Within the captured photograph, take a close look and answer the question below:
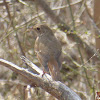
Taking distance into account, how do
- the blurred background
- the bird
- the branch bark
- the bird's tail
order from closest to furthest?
the branch bark < the bird's tail < the bird < the blurred background

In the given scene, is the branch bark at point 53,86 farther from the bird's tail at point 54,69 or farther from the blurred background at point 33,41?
the blurred background at point 33,41

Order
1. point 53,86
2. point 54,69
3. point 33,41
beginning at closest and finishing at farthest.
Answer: point 53,86, point 54,69, point 33,41

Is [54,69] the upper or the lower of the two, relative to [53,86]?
upper

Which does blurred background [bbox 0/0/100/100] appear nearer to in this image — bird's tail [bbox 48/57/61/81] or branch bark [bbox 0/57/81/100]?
bird's tail [bbox 48/57/61/81]

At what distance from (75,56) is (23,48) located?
2249 millimetres

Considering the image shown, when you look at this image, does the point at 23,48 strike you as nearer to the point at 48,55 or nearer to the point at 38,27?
the point at 38,27

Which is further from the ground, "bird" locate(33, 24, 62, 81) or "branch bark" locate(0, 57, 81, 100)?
"bird" locate(33, 24, 62, 81)

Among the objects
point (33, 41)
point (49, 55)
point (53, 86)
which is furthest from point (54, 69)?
point (33, 41)

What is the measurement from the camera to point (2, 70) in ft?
21.1

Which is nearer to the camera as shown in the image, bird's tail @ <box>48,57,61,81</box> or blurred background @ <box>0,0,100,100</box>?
bird's tail @ <box>48,57,61,81</box>

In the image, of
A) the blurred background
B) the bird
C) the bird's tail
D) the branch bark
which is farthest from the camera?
the blurred background

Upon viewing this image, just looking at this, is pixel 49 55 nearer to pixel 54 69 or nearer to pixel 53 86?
pixel 54 69

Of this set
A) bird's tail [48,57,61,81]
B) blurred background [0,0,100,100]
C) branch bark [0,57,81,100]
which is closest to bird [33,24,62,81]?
bird's tail [48,57,61,81]

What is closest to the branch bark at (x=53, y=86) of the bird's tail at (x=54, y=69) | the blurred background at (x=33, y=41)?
the bird's tail at (x=54, y=69)
